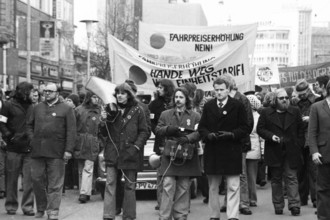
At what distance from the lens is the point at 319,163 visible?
30.4 feet

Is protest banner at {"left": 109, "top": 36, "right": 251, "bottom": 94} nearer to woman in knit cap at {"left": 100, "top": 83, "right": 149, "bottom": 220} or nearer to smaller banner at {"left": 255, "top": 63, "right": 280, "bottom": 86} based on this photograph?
woman in knit cap at {"left": 100, "top": 83, "right": 149, "bottom": 220}

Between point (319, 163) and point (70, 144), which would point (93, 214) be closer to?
point (70, 144)

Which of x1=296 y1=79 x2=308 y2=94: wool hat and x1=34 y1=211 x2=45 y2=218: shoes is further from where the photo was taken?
x1=296 y1=79 x2=308 y2=94: wool hat

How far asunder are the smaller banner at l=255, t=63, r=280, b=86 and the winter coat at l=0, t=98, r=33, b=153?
20.9m

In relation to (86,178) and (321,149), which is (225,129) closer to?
(321,149)

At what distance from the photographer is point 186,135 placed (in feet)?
33.0

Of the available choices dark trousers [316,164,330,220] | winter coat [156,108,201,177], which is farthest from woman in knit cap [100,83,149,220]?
dark trousers [316,164,330,220]

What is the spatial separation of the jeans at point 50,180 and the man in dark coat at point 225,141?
2230 mm

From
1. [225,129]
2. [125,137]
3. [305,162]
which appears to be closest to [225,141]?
[225,129]

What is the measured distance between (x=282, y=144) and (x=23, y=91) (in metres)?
4.03

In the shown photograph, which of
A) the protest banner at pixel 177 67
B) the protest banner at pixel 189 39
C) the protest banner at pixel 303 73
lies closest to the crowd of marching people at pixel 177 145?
the protest banner at pixel 177 67

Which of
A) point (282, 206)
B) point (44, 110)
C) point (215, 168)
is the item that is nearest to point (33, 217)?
point (44, 110)

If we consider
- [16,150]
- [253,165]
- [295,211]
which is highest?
[16,150]

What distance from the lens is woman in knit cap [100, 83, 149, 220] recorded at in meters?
10.1
